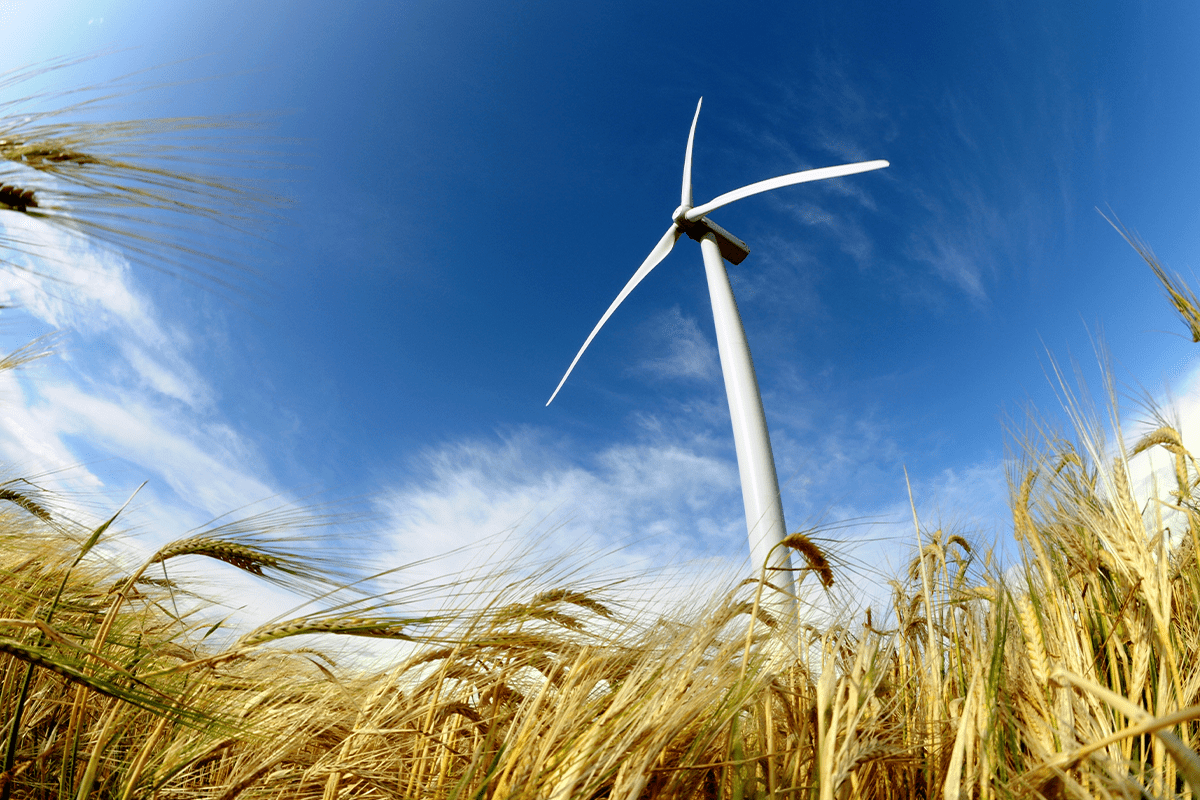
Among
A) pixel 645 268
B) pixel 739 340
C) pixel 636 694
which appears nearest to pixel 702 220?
pixel 645 268

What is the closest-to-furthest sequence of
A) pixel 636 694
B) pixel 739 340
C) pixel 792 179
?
pixel 636 694 < pixel 739 340 < pixel 792 179

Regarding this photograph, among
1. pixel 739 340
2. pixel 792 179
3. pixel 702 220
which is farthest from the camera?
→ pixel 702 220

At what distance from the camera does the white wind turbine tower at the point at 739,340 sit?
7.80 meters

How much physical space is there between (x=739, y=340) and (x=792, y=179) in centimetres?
421

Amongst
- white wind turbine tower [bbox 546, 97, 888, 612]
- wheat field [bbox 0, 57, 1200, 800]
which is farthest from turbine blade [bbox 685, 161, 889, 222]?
wheat field [bbox 0, 57, 1200, 800]

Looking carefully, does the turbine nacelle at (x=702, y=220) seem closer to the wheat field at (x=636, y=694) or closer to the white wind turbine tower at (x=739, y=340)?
the white wind turbine tower at (x=739, y=340)

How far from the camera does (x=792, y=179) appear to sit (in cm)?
1157

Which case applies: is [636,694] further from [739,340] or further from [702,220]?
[702,220]

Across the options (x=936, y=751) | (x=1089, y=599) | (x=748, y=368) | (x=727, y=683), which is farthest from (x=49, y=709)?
(x=748, y=368)

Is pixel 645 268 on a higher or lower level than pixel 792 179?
lower

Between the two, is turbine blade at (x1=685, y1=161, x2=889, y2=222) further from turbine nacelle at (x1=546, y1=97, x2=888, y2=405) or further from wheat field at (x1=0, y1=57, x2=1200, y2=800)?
wheat field at (x1=0, y1=57, x2=1200, y2=800)

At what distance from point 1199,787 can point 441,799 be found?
169 cm

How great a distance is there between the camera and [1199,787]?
24.7 inches

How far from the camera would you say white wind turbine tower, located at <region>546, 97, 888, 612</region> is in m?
7.80
